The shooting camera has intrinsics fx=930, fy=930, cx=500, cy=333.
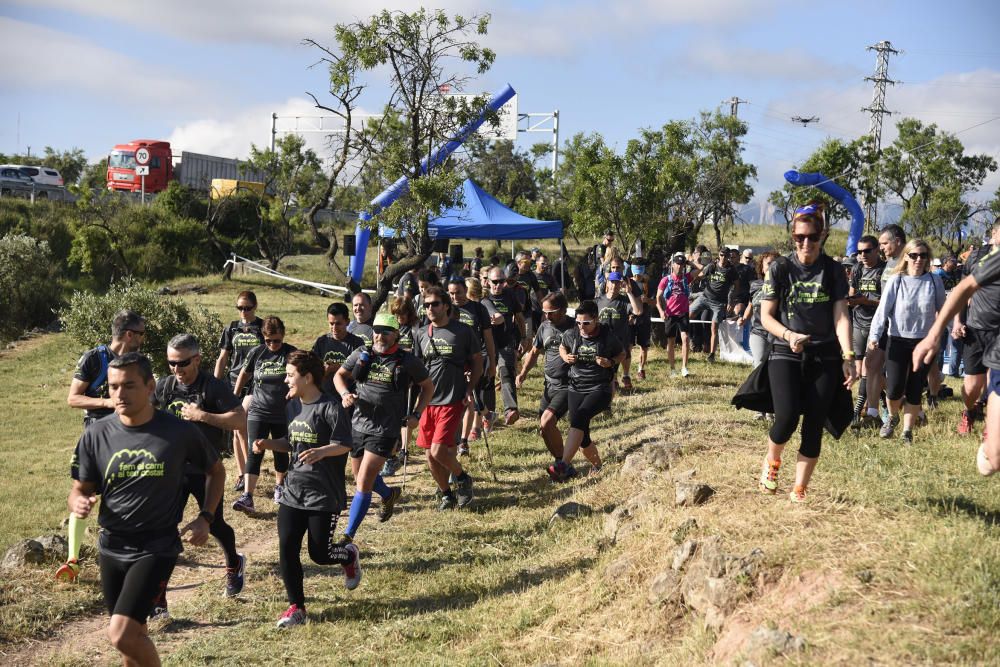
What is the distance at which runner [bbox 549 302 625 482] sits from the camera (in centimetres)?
888

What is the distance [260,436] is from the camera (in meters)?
8.84

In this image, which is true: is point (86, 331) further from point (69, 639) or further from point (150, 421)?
point (150, 421)

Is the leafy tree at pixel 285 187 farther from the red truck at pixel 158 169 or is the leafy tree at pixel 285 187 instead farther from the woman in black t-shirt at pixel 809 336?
the woman in black t-shirt at pixel 809 336

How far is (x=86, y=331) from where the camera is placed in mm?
17609

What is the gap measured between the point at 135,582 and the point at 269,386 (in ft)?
13.4

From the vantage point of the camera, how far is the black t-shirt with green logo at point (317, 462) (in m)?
6.23

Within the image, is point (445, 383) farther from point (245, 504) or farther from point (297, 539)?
point (297, 539)

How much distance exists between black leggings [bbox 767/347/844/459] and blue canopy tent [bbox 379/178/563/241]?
49.0ft

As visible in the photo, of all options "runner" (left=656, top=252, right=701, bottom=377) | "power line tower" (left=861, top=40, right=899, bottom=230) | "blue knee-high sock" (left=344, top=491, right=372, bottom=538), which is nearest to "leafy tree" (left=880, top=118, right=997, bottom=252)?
"power line tower" (left=861, top=40, right=899, bottom=230)

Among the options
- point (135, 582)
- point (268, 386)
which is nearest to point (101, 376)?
point (268, 386)

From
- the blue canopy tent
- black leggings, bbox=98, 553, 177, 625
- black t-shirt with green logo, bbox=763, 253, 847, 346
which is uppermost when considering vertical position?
the blue canopy tent

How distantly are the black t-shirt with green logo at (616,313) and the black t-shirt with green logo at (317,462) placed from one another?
6.13 meters

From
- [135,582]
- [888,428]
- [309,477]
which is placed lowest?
[135,582]

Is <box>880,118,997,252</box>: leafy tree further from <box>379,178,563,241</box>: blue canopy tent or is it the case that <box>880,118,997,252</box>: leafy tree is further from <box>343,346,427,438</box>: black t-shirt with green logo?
<box>343,346,427,438</box>: black t-shirt with green logo
